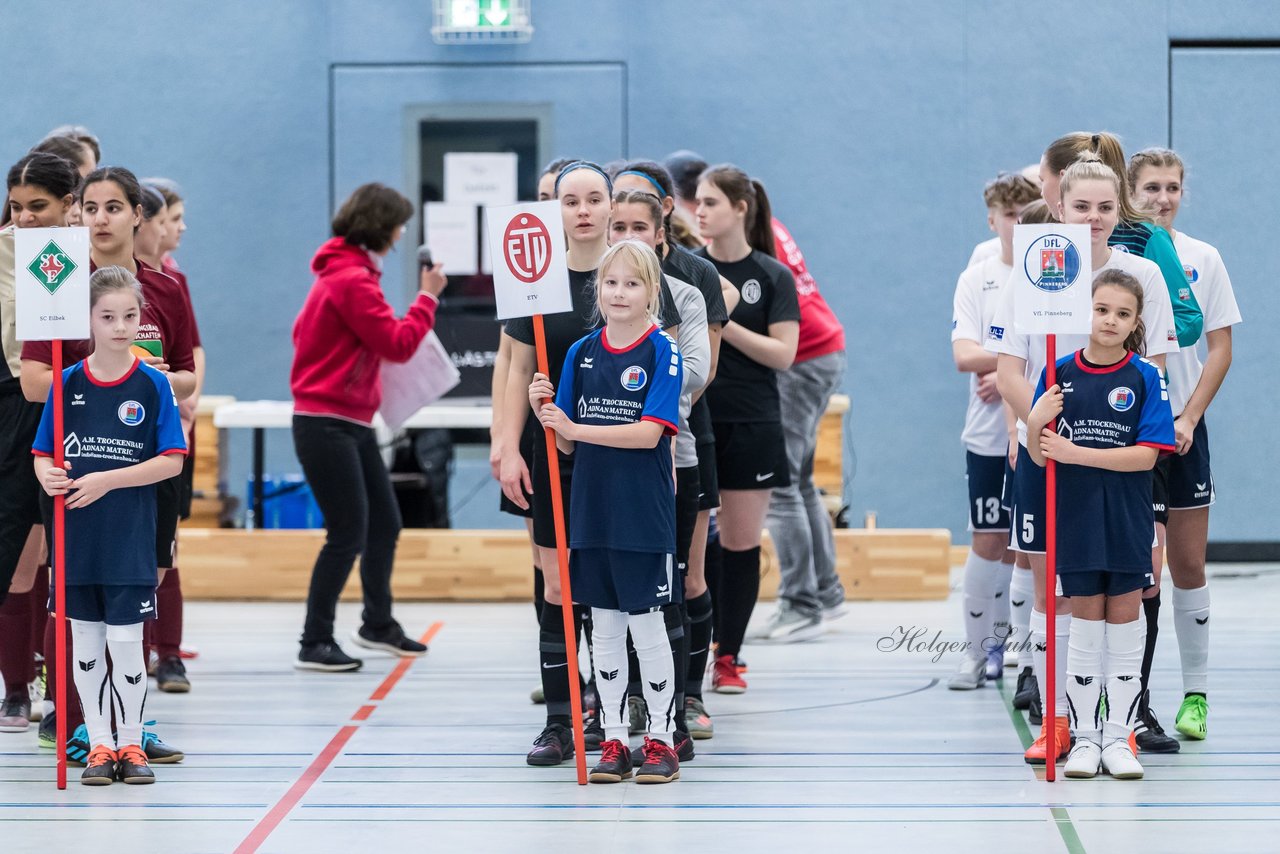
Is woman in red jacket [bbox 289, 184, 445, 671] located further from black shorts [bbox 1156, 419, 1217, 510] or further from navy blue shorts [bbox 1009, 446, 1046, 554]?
black shorts [bbox 1156, 419, 1217, 510]

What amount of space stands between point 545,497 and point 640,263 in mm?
575

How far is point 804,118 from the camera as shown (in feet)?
23.5

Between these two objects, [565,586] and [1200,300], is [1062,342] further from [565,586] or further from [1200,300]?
[565,586]

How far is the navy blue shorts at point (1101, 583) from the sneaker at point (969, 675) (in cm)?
106

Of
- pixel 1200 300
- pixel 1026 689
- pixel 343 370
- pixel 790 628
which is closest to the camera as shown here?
pixel 1200 300

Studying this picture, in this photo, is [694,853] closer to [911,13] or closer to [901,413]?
[901,413]

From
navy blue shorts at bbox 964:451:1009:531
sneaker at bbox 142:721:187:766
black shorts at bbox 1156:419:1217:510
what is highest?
black shorts at bbox 1156:419:1217:510

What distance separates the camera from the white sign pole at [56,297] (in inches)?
127

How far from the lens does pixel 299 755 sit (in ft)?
11.8

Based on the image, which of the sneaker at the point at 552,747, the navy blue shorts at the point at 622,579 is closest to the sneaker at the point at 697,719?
the sneaker at the point at 552,747

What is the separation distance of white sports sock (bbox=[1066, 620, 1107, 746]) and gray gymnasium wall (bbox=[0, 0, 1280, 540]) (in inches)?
155

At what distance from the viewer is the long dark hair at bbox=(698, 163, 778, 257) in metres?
4.16

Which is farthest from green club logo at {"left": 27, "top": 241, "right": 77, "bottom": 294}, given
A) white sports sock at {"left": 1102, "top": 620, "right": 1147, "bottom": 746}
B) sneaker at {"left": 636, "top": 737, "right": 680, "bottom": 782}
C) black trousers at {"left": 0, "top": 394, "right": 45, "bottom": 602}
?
white sports sock at {"left": 1102, "top": 620, "right": 1147, "bottom": 746}

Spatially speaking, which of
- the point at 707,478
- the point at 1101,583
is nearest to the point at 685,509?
the point at 707,478
